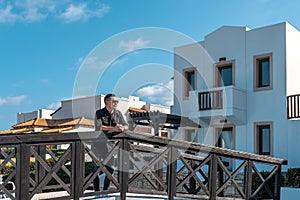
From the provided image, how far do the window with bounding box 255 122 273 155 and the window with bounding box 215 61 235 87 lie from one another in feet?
7.21

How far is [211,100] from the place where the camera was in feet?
57.1

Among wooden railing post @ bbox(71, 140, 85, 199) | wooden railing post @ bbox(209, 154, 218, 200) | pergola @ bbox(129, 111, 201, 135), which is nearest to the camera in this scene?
wooden railing post @ bbox(71, 140, 85, 199)

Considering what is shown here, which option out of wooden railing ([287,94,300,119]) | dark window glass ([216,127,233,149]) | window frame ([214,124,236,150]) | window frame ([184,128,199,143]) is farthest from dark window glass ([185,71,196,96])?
wooden railing ([287,94,300,119])

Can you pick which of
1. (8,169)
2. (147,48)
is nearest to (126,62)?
(147,48)

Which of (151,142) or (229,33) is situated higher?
(229,33)

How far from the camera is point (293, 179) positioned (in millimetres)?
13984

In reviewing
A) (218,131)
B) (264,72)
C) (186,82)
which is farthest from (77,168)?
(186,82)

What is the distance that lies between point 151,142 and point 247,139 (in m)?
11.3

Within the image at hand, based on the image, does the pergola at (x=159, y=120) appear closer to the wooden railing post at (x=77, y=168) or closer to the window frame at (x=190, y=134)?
the window frame at (x=190, y=134)

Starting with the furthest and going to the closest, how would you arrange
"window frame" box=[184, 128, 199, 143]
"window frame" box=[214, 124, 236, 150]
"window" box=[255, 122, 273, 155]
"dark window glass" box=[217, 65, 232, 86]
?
"window frame" box=[184, 128, 199, 143]
"dark window glass" box=[217, 65, 232, 86]
"window frame" box=[214, 124, 236, 150]
"window" box=[255, 122, 273, 155]

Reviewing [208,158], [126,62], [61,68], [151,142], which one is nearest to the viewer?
[151,142]

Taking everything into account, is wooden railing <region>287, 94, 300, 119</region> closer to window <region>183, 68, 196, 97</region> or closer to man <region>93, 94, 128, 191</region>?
window <region>183, 68, 196, 97</region>

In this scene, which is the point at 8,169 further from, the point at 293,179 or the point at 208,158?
the point at 208,158

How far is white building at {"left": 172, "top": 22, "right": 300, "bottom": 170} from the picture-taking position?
16234mm
